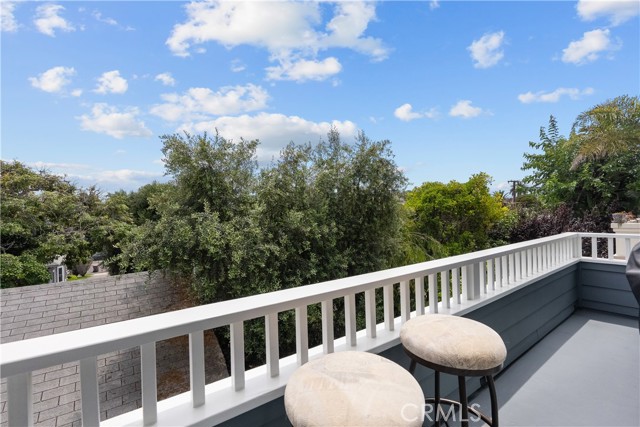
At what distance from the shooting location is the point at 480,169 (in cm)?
962

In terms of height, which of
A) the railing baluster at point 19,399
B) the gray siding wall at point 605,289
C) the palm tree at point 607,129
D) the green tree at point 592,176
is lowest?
the gray siding wall at point 605,289

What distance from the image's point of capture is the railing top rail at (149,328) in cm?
81

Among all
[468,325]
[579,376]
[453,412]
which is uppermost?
[468,325]

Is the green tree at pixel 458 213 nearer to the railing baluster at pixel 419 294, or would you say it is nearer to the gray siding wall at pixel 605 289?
the gray siding wall at pixel 605 289

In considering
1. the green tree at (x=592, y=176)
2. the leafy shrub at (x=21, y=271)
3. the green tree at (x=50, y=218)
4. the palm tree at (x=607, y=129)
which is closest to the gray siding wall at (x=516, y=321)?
the green tree at (x=592, y=176)

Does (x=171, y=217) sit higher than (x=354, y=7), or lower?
lower

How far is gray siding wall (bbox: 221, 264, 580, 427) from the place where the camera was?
1259mm

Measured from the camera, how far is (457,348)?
4.27ft

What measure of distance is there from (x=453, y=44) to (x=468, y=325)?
19.8 feet

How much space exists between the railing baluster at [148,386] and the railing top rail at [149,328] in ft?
0.24

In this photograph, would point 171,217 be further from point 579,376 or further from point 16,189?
point 16,189

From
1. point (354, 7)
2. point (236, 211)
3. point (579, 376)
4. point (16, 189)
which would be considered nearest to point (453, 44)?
point (354, 7)

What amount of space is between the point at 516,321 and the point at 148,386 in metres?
3.01

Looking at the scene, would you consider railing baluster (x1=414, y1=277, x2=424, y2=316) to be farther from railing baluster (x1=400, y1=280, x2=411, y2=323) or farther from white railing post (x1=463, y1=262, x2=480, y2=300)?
white railing post (x1=463, y1=262, x2=480, y2=300)
